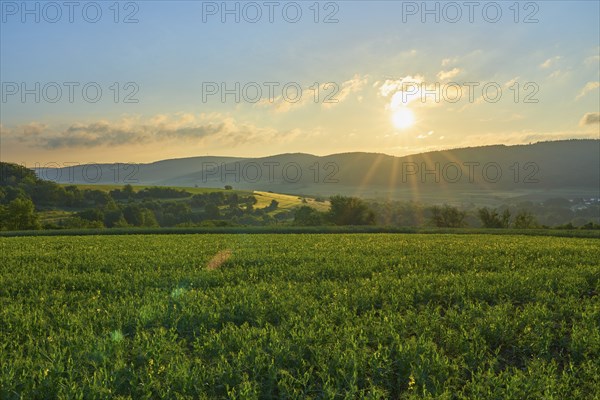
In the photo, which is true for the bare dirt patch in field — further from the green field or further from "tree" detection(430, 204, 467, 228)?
"tree" detection(430, 204, 467, 228)

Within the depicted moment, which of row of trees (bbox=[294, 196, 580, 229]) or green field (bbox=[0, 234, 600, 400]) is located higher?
green field (bbox=[0, 234, 600, 400])

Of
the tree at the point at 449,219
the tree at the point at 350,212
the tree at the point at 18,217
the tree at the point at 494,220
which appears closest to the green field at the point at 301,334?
the tree at the point at 494,220

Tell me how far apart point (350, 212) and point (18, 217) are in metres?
62.4

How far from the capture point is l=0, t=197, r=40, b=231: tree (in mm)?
66188

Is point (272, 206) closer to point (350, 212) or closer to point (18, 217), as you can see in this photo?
point (350, 212)

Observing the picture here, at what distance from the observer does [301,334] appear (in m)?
7.55

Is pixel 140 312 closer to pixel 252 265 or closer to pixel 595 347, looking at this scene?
pixel 252 265

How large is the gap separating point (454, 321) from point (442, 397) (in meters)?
3.37

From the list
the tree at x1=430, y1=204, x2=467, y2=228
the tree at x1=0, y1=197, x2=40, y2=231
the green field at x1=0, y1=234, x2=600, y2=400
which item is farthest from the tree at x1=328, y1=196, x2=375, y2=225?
the green field at x1=0, y1=234, x2=600, y2=400

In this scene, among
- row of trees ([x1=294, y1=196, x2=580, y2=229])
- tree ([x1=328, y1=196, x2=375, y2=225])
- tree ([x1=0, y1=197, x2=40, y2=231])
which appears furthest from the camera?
tree ([x1=328, y1=196, x2=375, y2=225])

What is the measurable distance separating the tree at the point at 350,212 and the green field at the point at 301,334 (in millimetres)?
63144

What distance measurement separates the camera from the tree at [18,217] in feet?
217

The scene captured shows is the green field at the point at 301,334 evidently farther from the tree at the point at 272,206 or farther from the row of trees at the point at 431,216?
the tree at the point at 272,206

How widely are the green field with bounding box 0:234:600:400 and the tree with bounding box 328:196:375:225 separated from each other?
6314 cm
